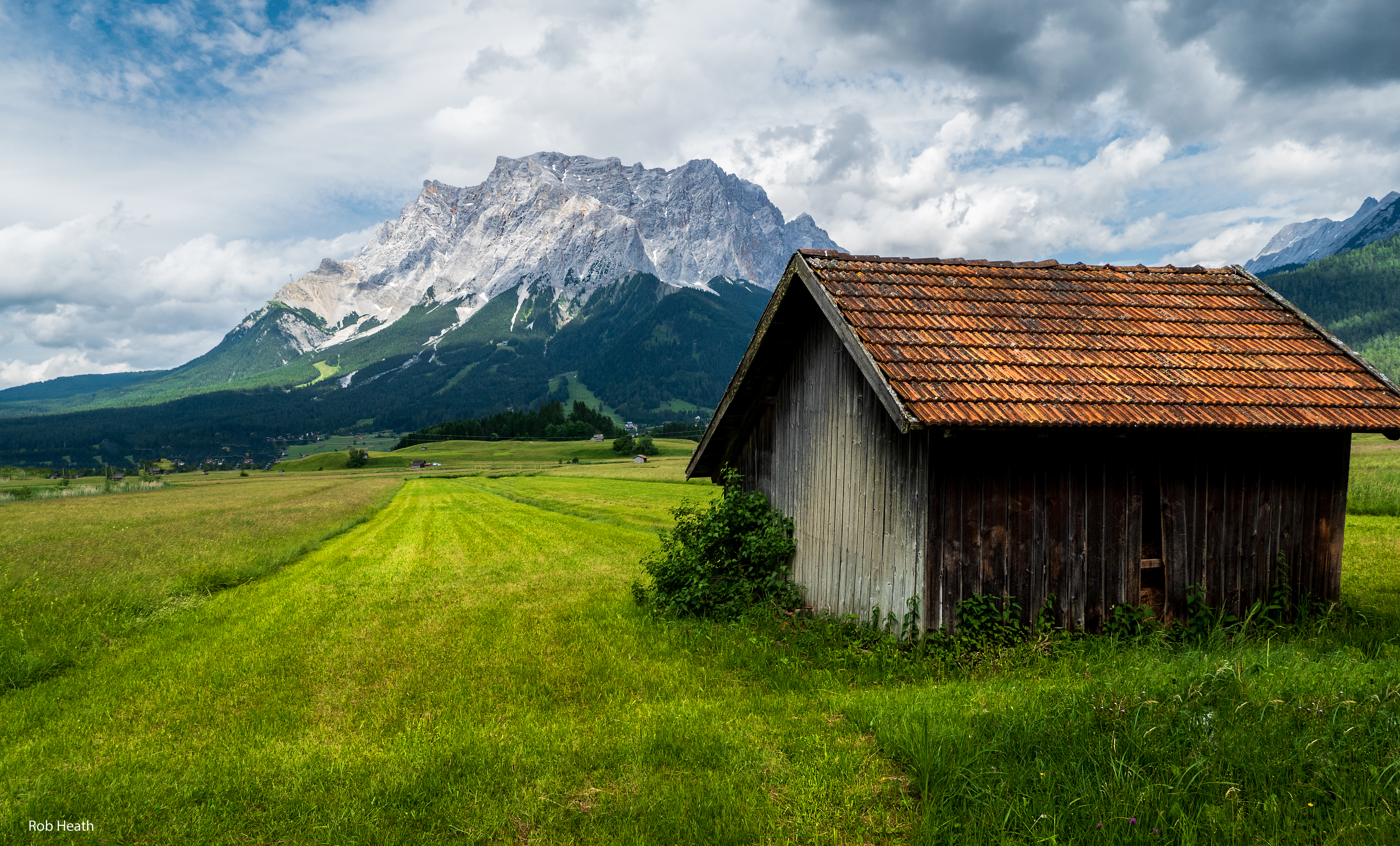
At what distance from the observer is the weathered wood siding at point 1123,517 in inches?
314

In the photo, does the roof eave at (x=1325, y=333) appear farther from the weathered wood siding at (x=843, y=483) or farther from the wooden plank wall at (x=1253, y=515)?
the weathered wood siding at (x=843, y=483)

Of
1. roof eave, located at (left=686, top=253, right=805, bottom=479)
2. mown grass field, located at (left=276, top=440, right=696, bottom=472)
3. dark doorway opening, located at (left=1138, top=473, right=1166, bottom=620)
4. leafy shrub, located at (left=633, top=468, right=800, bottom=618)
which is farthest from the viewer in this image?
mown grass field, located at (left=276, top=440, right=696, bottom=472)

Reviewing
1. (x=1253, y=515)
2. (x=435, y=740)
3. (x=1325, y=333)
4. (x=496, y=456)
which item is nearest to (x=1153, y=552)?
(x=1253, y=515)

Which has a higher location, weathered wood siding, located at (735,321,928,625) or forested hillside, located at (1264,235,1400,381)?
forested hillside, located at (1264,235,1400,381)

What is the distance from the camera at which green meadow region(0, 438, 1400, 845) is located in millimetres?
4559

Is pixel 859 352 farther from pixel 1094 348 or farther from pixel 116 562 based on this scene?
pixel 116 562

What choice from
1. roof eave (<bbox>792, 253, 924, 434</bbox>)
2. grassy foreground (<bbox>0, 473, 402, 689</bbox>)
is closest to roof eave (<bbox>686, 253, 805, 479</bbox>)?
roof eave (<bbox>792, 253, 924, 434</bbox>)

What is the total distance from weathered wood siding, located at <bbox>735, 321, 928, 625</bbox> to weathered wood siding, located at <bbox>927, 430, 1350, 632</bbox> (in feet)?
1.13

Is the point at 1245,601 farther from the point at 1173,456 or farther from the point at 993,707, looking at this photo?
the point at 993,707

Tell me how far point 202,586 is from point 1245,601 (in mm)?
19995

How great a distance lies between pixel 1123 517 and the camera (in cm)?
844

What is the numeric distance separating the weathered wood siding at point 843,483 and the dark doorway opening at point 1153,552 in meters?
2.99

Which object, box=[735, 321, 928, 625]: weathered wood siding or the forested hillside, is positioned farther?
the forested hillside

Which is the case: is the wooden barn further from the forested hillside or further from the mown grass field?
the forested hillside
